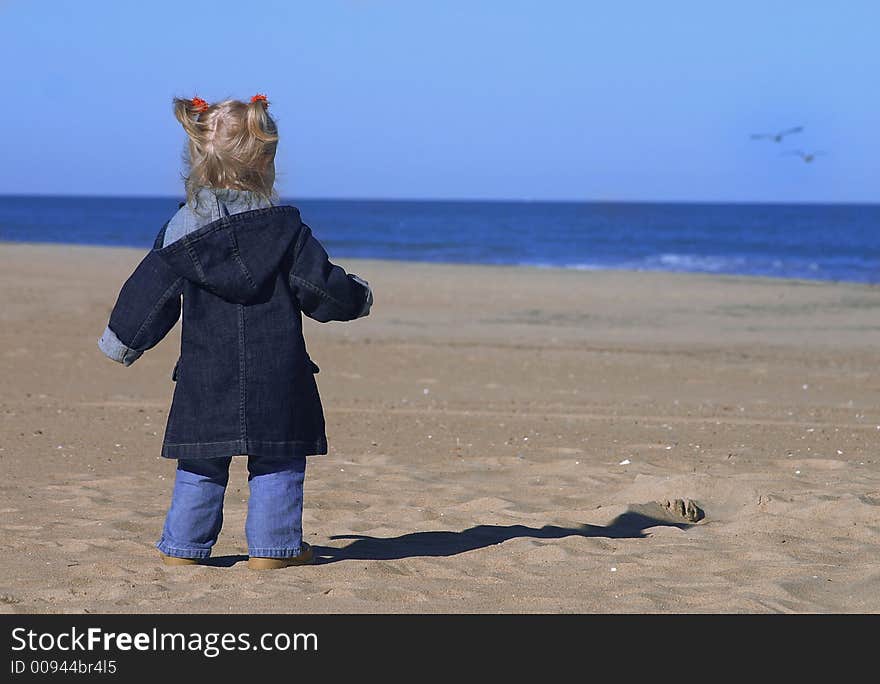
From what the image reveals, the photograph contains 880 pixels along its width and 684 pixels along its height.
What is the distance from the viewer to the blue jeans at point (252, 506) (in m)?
4.46

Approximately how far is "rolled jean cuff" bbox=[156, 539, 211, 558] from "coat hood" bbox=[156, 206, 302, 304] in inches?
38.1

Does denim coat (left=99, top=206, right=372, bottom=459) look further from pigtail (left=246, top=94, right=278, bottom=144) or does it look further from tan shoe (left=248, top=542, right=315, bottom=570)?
tan shoe (left=248, top=542, right=315, bottom=570)

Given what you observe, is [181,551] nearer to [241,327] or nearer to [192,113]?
[241,327]

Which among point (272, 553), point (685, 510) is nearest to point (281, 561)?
point (272, 553)

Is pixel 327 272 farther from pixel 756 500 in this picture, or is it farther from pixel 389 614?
pixel 756 500

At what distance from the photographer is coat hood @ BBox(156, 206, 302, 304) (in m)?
4.18

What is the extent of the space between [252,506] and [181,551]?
30 centimetres

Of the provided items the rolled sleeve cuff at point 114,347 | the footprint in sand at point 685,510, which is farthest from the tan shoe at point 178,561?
the footprint in sand at point 685,510

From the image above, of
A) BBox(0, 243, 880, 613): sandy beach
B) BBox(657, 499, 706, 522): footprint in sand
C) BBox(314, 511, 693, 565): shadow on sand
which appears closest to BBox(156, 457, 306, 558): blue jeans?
BBox(0, 243, 880, 613): sandy beach

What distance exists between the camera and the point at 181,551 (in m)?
4.52

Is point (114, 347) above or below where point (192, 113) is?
below
